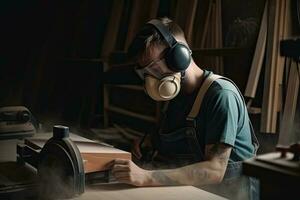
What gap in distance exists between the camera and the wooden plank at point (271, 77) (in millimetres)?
2432

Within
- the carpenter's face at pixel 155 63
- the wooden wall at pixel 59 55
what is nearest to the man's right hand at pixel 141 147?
the carpenter's face at pixel 155 63

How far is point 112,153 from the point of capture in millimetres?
1594

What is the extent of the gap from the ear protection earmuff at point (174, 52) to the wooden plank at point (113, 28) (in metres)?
2.33

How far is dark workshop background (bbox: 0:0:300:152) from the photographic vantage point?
13.1ft

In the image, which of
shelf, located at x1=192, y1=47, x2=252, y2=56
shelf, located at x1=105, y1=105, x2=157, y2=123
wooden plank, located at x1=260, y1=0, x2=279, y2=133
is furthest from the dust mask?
shelf, located at x1=105, y1=105, x2=157, y2=123

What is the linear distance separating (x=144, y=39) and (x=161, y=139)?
538 mm

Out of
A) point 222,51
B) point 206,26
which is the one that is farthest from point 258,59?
point 206,26

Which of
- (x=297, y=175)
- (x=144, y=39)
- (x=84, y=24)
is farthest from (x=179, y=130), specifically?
(x=84, y=24)

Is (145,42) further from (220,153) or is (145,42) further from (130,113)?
(130,113)

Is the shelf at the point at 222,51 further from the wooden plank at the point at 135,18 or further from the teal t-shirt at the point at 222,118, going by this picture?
the wooden plank at the point at 135,18

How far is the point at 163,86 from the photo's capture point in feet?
6.00

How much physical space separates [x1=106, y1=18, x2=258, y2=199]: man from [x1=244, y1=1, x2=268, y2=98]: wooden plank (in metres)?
0.59

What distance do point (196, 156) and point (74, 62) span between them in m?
3.09

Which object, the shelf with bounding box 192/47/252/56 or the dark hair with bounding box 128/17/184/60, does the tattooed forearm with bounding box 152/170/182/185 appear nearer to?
the dark hair with bounding box 128/17/184/60
